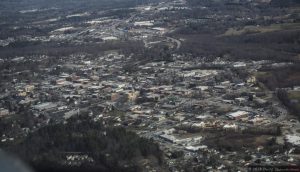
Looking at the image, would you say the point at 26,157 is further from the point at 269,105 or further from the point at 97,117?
the point at 269,105

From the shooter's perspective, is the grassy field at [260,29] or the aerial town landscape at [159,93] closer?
the aerial town landscape at [159,93]

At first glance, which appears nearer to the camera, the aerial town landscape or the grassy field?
the aerial town landscape

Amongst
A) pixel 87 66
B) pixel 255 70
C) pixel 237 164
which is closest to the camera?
pixel 237 164

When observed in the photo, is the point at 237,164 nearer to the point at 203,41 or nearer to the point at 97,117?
the point at 97,117

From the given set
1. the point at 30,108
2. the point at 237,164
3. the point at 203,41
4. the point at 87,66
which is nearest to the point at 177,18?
the point at 203,41

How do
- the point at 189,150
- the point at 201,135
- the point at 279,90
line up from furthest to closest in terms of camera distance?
1. the point at 279,90
2. the point at 201,135
3. the point at 189,150

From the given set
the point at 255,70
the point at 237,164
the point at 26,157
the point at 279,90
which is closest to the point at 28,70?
the point at 255,70

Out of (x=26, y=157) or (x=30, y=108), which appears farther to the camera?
(x=30, y=108)

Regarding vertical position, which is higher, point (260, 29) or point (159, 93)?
point (260, 29)
